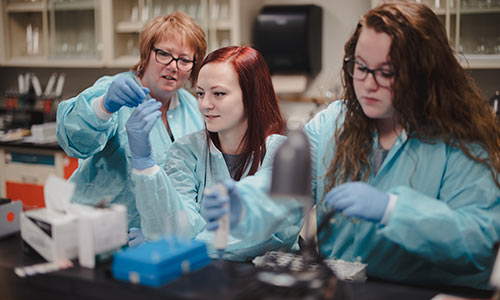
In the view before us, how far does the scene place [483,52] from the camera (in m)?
3.49

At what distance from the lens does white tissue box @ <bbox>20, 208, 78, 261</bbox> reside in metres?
1.37

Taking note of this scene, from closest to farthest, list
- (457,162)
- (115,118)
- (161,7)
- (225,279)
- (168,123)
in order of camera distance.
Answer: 1. (225,279)
2. (457,162)
3. (115,118)
4. (168,123)
5. (161,7)

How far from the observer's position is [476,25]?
350cm

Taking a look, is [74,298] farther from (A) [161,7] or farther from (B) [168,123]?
(A) [161,7]

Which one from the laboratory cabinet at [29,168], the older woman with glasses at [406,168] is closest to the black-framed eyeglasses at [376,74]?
the older woman with glasses at [406,168]

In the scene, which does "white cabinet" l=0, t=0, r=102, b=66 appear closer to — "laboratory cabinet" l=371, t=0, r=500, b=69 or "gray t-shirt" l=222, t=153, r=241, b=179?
"laboratory cabinet" l=371, t=0, r=500, b=69

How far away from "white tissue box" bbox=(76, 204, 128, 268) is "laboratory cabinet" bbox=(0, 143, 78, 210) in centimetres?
266

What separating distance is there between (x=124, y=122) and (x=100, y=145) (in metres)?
0.15

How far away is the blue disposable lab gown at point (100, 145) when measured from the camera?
2.15 metres

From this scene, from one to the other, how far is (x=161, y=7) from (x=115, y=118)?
2187mm

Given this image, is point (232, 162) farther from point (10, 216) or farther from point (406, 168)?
point (10, 216)

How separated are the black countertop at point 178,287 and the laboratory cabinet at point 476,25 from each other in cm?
239

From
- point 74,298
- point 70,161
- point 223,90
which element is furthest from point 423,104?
point 70,161

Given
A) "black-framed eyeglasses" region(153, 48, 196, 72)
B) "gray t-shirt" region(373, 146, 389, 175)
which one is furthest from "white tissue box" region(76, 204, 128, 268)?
"black-framed eyeglasses" region(153, 48, 196, 72)
